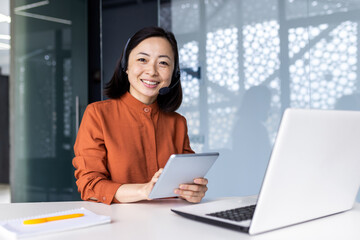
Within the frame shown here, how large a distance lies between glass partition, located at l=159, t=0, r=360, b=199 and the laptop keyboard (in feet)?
6.99

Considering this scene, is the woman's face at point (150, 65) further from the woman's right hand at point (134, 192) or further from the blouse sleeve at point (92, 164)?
the woman's right hand at point (134, 192)

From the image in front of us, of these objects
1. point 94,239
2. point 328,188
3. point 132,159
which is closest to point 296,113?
point 328,188

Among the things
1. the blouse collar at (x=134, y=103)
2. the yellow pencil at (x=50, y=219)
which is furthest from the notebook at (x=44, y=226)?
the blouse collar at (x=134, y=103)

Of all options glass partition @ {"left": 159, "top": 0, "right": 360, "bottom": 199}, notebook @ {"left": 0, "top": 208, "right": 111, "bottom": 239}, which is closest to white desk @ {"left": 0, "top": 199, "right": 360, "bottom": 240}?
notebook @ {"left": 0, "top": 208, "right": 111, "bottom": 239}

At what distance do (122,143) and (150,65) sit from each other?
15.2 inches

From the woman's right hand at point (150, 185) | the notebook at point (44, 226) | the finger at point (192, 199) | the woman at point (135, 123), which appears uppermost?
the woman at point (135, 123)

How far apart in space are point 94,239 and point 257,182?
2.51 m

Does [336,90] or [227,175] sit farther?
[227,175]

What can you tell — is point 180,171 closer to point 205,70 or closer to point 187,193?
point 187,193

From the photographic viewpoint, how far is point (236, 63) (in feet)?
11.0

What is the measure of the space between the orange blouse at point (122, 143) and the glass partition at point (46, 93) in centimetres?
206

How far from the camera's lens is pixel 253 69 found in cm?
329

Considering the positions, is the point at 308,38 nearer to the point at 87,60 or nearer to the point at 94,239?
the point at 87,60

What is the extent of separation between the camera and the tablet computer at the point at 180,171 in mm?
1148
